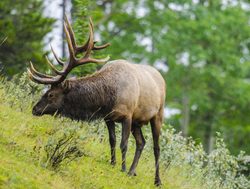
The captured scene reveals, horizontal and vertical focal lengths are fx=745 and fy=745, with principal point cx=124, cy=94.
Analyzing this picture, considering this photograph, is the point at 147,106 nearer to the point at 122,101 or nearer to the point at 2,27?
the point at 122,101

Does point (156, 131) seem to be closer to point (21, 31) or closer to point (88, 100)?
point (88, 100)

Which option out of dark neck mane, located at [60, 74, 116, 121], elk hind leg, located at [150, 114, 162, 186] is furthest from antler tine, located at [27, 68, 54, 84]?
elk hind leg, located at [150, 114, 162, 186]

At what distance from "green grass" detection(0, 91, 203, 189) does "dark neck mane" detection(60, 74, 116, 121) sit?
0.31 meters

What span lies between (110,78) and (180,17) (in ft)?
72.8

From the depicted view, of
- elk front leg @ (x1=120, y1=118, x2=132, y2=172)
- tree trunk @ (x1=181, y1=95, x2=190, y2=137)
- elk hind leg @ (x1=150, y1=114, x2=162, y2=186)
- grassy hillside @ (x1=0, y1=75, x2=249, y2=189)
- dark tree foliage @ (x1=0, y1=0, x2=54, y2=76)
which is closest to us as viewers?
grassy hillside @ (x1=0, y1=75, x2=249, y2=189)

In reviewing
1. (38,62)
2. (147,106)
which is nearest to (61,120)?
(147,106)

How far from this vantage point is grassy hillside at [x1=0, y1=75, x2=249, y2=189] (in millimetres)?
8375

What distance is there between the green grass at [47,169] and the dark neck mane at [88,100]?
1.03 feet

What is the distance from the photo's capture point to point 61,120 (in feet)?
36.4

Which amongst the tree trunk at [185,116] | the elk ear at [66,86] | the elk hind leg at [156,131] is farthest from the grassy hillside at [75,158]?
the tree trunk at [185,116]

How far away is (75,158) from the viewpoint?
9.45 meters

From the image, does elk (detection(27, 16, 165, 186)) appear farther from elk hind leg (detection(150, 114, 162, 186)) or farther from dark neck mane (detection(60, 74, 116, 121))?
elk hind leg (detection(150, 114, 162, 186))

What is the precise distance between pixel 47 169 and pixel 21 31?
1275cm

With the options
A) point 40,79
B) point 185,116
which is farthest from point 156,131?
point 185,116
